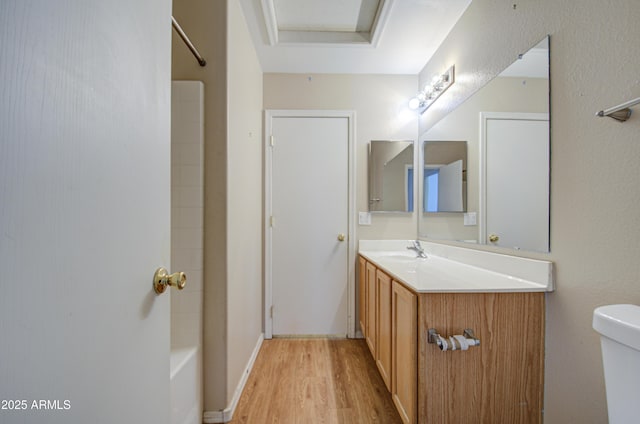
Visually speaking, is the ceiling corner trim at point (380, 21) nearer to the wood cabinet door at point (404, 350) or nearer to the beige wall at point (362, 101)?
the beige wall at point (362, 101)

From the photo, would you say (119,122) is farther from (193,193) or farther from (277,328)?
(277,328)

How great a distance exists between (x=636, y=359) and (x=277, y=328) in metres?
2.13

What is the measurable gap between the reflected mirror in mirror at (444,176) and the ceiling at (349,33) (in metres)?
0.75

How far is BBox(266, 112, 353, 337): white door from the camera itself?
91.0 inches

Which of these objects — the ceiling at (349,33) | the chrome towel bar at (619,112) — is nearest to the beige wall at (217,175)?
the ceiling at (349,33)

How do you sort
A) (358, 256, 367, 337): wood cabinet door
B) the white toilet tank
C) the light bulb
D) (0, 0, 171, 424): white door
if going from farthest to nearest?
the light bulb, (358, 256, 367, 337): wood cabinet door, the white toilet tank, (0, 0, 171, 424): white door

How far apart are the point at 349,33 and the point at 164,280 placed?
6.88ft

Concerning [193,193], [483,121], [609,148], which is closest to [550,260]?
[609,148]

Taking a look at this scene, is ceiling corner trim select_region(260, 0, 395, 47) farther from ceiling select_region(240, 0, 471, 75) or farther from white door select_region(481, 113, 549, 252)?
white door select_region(481, 113, 549, 252)

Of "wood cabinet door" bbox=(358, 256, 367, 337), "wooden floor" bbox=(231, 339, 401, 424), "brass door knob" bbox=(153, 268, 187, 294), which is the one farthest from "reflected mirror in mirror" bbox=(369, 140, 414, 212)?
"brass door knob" bbox=(153, 268, 187, 294)

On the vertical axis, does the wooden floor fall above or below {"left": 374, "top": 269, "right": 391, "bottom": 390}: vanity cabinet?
below

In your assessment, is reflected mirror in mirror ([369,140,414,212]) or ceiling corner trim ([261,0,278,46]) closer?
ceiling corner trim ([261,0,278,46])

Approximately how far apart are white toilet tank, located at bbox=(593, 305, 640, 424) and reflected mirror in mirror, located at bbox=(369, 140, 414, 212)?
1634mm

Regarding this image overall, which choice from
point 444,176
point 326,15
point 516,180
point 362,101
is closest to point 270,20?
point 326,15
